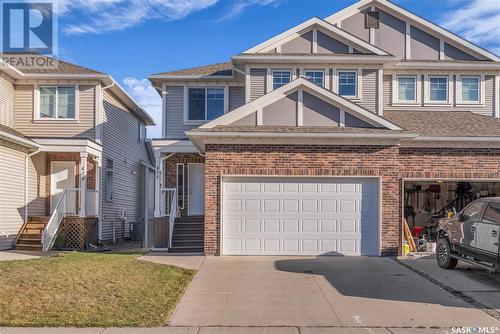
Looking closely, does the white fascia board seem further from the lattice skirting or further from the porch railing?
the lattice skirting

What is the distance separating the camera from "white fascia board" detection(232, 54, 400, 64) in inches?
706

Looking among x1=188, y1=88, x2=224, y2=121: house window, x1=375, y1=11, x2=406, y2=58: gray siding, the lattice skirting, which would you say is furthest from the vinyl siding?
the lattice skirting

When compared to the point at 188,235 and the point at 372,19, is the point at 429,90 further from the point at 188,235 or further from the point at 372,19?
the point at 188,235

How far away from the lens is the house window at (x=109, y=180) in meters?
21.3

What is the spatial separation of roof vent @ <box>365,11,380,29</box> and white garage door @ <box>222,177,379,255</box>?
784 centimetres

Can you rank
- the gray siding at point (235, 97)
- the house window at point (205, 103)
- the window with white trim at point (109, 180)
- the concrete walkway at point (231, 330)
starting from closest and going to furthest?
1. the concrete walkway at point (231, 330)
2. the house window at point (205, 103)
3. the gray siding at point (235, 97)
4. the window with white trim at point (109, 180)

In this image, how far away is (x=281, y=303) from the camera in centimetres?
898

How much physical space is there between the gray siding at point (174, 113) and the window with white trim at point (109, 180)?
3209 mm

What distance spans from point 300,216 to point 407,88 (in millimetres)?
7977

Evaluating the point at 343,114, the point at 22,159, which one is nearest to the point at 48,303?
the point at 343,114

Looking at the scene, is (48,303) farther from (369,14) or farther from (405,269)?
(369,14)

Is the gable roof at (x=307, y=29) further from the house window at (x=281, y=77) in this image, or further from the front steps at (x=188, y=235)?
the front steps at (x=188, y=235)

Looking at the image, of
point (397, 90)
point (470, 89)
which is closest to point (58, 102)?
point (397, 90)

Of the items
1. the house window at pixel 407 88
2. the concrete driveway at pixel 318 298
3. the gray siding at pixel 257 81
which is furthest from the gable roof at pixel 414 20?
the concrete driveway at pixel 318 298
